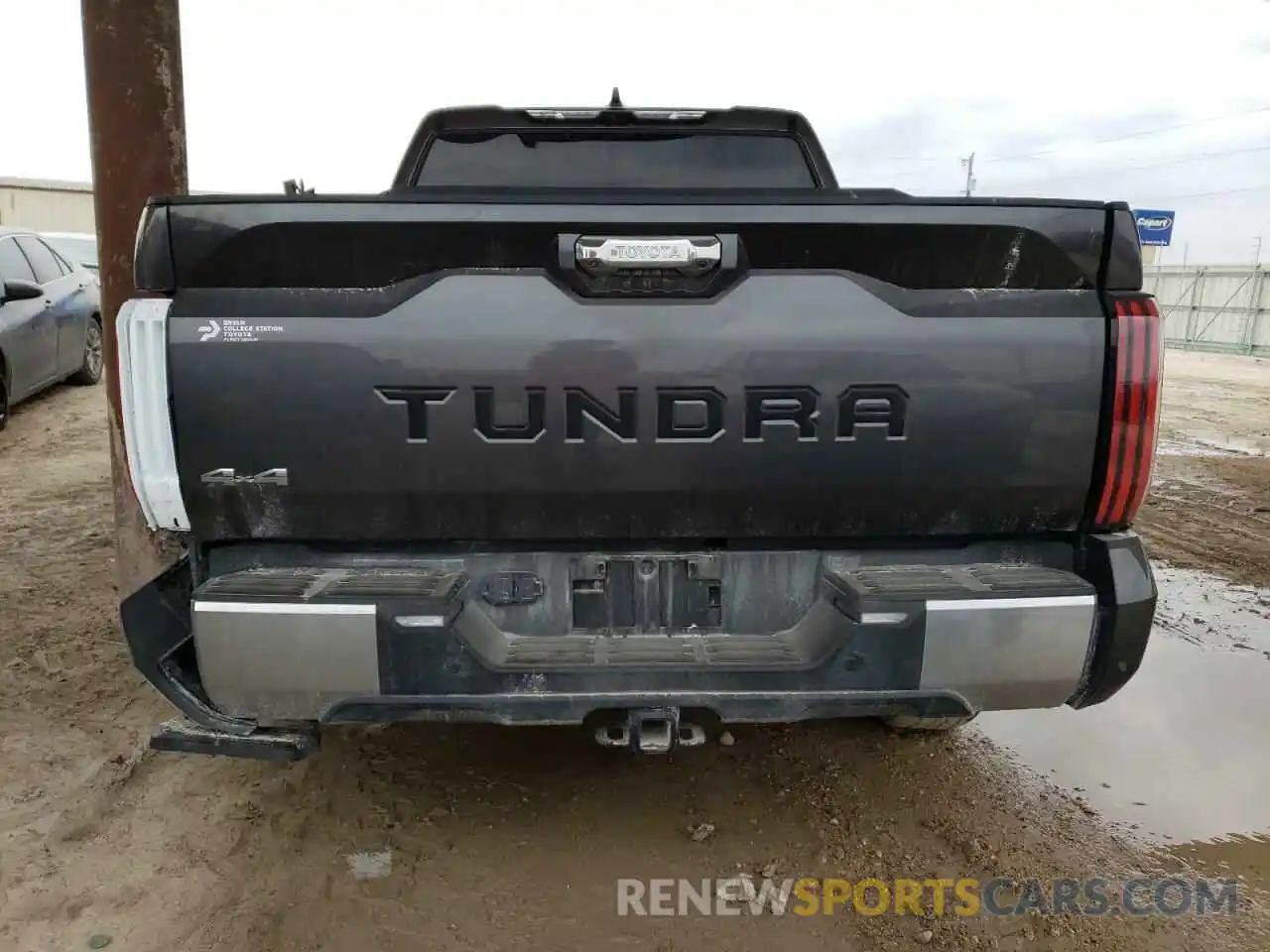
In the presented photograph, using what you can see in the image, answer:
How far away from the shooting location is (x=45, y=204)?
1175 inches

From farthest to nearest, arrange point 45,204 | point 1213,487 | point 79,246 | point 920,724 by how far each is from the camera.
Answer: point 45,204, point 79,246, point 1213,487, point 920,724

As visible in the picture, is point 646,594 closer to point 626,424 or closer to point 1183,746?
point 626,424

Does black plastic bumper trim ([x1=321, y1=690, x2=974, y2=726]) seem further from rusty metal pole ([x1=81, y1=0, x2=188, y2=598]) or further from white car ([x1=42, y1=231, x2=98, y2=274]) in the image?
white car ([x1=42, y1=231, x2=98, y2=274])

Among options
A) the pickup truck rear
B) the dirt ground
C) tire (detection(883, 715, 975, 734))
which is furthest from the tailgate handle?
tire (detection(883, 715, 975, 734))

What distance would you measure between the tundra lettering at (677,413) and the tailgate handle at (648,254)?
300 millimetres

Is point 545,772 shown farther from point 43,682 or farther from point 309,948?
point 43,682

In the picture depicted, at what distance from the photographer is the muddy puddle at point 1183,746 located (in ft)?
9.55

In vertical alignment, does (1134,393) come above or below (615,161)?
below

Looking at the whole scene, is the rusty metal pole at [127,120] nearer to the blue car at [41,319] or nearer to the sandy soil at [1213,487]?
the blue car at [41,319]

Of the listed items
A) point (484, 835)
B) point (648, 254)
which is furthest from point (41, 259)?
point (648, 254)

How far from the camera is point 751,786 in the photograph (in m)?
3.13

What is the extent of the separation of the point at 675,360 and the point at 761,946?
5.20 feet

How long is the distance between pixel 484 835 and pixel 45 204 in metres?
34.9

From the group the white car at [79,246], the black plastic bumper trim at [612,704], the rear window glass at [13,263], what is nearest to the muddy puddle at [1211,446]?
the black plastic bumper trim at [612,704]
